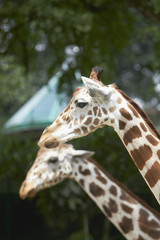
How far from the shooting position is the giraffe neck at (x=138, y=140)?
254cm

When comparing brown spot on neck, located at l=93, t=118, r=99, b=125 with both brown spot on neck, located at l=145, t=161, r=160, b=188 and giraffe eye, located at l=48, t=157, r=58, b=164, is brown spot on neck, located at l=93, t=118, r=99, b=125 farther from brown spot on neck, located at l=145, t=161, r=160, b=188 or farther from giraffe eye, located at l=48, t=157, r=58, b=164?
giraffe eye, located at l=48, t=157, r=58, b=164

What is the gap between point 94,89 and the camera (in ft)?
8.37

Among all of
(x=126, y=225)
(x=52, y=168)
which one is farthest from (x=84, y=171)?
(x=126, y=225)

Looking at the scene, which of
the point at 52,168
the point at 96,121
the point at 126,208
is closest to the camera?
the point at 96,121

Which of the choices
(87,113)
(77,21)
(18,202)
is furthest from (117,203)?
(18,202)

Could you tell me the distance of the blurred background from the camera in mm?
6254

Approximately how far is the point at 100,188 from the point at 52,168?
591 mm

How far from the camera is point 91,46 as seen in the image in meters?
6.86

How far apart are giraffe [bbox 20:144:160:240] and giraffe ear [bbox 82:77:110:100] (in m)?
1.35

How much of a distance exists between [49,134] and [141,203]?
54.3 inches

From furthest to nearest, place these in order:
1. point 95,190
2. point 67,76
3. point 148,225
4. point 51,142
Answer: point 67,76 → point 95,190 → point 148,225 → point 51,142

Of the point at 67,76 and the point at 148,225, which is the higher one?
the point at 67,76

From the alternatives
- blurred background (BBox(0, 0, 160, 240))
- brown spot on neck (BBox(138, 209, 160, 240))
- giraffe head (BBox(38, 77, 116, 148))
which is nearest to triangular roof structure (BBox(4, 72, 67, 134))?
blurred background (BBox(0, 0, 160, 240))

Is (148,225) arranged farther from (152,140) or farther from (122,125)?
(122,125)
